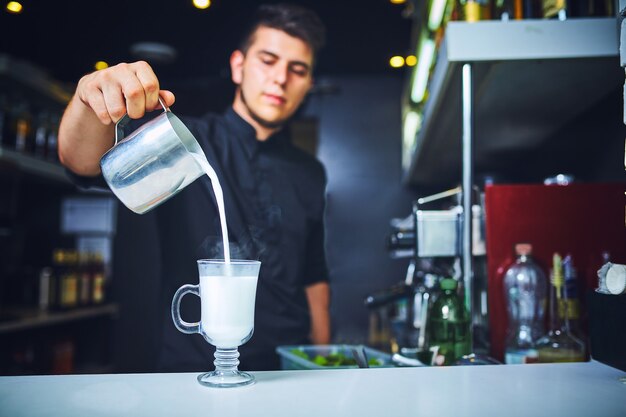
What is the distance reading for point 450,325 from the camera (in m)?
1.18

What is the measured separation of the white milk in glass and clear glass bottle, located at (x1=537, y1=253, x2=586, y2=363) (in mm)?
621

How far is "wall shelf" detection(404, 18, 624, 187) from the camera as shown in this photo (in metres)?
1.14

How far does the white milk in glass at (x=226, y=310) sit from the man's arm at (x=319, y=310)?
3.49 feet

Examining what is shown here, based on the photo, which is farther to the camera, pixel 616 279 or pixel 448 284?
pixel 448 284

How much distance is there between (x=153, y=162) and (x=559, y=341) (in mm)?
822

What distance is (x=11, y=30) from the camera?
8.74 feet

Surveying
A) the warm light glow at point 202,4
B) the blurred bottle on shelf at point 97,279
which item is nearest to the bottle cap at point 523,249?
the warm light glow at point 202,4

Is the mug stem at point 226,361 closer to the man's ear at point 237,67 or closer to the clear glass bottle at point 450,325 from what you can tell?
the clear glass bottle at point 450,325

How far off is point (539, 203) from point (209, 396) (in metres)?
0.86

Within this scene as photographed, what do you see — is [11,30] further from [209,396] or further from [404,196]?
[209,396]

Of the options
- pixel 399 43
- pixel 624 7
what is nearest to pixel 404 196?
pixel 399 43

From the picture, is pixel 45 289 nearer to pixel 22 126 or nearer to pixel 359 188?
pixel 22 126

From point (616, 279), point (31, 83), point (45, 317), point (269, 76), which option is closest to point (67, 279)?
point (45, 317)

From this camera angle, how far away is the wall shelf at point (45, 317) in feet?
9.11
